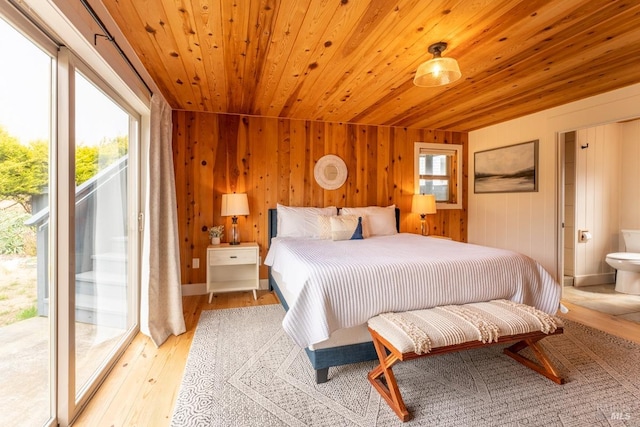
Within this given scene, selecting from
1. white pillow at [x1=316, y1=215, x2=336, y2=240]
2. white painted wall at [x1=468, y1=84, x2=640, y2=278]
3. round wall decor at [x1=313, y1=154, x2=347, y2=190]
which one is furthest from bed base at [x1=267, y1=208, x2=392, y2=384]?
white painted wall at [x1=468, y1=84, x2=640, y2=278]

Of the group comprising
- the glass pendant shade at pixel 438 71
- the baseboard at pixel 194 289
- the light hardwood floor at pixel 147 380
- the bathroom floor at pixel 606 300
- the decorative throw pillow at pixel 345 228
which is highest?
the glass pendant shade at pixel 438 71

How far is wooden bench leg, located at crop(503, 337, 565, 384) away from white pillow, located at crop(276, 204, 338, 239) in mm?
2057

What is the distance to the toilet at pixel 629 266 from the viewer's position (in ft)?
10.9

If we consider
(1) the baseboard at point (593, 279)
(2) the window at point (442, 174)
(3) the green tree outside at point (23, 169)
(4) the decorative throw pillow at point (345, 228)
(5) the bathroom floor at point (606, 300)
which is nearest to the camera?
(3) the green tree outside at point (23, 169)

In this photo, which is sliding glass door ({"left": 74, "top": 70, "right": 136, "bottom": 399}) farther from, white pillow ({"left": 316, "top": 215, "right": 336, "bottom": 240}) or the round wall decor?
the round wall decor

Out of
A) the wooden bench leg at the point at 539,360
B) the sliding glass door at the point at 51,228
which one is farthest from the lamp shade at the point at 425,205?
the sliding glass door at the point at 51,228

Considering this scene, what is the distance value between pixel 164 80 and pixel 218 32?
1057mm

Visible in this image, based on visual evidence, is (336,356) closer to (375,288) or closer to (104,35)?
(375,288)

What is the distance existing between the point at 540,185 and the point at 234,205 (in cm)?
374

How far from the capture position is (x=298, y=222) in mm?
3512

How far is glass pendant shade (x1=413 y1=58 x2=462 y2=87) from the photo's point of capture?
1944 mm

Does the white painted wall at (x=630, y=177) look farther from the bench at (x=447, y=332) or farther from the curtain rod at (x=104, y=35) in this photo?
the curtain rod at (x=104, y=35)

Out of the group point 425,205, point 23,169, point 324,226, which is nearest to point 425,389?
point 324,226

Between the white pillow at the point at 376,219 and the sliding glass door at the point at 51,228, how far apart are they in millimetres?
2541
